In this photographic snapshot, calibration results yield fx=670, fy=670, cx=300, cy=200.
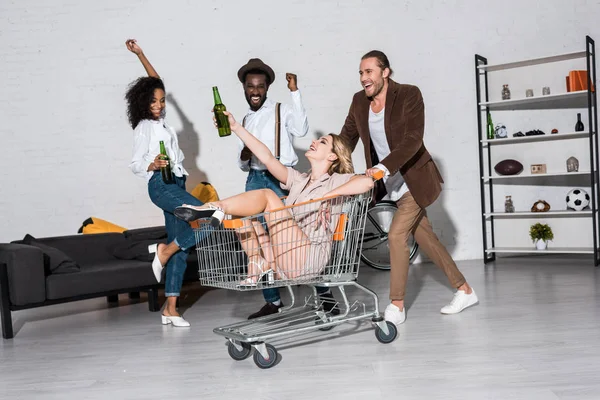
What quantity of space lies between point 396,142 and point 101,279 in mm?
2227

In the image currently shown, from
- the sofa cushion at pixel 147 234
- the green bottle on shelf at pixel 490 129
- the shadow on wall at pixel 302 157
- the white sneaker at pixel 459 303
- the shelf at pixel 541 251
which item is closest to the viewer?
the white sneaker at pixel 459 303

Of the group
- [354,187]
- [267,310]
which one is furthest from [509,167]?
[354,187]

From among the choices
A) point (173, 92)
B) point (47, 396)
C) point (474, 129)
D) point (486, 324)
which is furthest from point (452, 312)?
point (173, 92)

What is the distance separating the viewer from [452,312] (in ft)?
13.4

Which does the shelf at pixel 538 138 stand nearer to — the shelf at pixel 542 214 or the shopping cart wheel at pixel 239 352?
the shelf at pixel 542 214

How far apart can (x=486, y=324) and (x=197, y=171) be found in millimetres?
3940

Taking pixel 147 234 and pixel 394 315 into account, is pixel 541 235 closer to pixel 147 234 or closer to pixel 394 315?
pixel 394 315

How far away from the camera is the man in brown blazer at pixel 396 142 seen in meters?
3.75

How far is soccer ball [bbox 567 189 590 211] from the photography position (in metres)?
6.39

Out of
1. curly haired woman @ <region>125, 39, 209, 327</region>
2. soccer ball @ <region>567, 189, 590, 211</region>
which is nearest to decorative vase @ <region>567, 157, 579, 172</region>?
soccer ball @ <region>567, 189, 590, 211</region>

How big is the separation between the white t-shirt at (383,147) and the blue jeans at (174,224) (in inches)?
44.2

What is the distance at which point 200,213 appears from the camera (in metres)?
2.95

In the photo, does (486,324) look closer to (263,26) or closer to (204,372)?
(204,372)

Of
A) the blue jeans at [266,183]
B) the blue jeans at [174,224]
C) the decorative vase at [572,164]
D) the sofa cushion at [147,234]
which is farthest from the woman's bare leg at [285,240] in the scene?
the decorative vase at [572,164]
